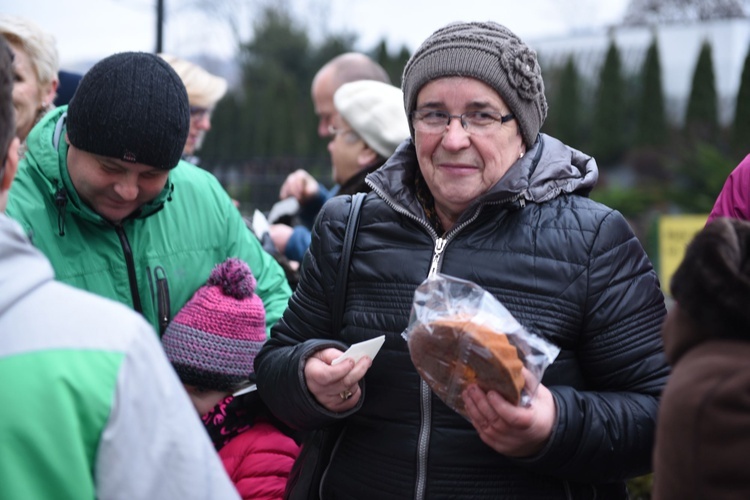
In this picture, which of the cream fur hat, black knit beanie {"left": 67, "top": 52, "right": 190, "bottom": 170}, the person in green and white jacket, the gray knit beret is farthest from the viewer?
the cream fur hat

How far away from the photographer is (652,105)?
2105cm

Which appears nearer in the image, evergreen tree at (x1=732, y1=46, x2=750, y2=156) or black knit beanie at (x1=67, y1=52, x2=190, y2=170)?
black knit beanie at (x1=67, y1=52, x2=190, y2=170)

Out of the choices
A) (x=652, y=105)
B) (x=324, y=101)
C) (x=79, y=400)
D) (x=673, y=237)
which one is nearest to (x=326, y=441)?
(x=79, y=400)

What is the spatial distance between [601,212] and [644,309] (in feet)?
0.91

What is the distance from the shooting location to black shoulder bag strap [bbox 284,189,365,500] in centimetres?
251

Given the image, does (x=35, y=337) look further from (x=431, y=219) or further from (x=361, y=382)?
(x=431, y=219)

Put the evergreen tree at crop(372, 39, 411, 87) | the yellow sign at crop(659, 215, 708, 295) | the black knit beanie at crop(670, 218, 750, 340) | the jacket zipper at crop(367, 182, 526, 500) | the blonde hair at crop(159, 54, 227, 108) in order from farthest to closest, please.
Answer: the evergreen tree at crop(372, 39, 411, 87) → the yellow sign at crop(659, 215, 708, 295) → the blonde hair at crop(159, 54, 227, 108) → the jacket zipper at crop(367, 182, 526, 500) → the black knit beanie at crop(670, 218, 750, 340)

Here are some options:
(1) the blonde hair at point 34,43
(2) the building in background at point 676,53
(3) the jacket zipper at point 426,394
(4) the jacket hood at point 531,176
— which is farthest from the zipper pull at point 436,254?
(2) the building in background at point 676,53

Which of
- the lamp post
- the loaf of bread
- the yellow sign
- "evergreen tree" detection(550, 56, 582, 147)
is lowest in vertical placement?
"evergreen tree" detection(550, 56, 582, 147)

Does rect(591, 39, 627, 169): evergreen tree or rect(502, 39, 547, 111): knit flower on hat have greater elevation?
rect(502, 39, 547, 111): knit flower on hat

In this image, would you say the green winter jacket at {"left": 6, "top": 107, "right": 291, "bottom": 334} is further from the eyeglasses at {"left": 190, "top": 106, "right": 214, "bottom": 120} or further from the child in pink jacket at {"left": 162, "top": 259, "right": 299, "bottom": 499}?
the eyeglasses at {"left": 190, "top": 106, "right": 214, "bottom": 120}

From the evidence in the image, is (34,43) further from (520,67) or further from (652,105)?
(652,105)

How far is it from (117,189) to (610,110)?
20.1 metres

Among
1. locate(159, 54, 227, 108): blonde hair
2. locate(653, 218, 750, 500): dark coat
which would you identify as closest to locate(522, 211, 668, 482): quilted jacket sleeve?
locate(653, 218, 750, 500): dark coat
